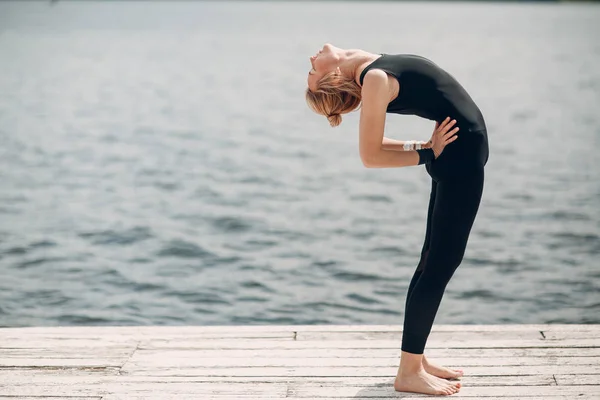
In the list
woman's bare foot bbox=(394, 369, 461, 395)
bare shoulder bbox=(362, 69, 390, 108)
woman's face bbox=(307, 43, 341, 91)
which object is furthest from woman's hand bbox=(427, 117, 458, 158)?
woman's bare foot bbox=(394, 369, 461, 395)

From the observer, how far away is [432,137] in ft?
11.9

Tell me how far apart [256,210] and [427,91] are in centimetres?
→ 844

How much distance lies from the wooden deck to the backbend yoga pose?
0.38 metres

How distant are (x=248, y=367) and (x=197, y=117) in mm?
17395

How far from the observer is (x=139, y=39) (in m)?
47.8

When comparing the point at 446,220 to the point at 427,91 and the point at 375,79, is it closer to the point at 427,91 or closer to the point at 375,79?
the point at 427,91

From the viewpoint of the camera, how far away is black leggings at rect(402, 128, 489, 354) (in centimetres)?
360

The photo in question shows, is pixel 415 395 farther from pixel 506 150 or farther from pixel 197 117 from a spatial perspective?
pixel 197 117

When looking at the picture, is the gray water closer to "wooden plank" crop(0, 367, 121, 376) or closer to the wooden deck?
the wooden deck

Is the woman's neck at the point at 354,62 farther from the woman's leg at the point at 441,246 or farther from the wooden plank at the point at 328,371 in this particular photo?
the wooden plank at the point at 328,371

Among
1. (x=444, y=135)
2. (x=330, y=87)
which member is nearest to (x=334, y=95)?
(x=330, y=87)

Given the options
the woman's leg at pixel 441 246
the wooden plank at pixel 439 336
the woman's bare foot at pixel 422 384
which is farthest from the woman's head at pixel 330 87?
the wooden plank at pixel 439 336

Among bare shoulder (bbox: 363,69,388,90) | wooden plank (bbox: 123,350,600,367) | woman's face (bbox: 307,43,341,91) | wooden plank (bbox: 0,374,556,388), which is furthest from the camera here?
wooden plank (bbox: 123,350,600,367)

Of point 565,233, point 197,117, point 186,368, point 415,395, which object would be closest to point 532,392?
point 415,395
